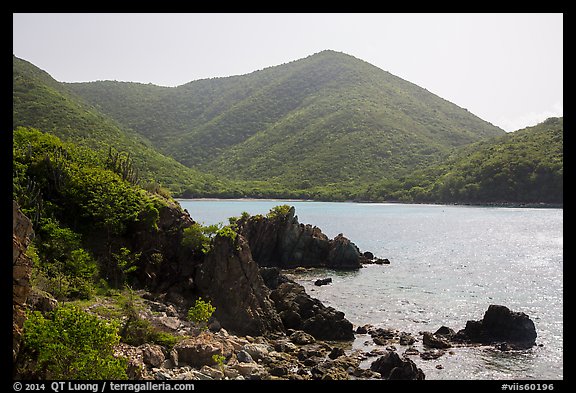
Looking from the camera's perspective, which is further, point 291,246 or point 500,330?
point 291,246

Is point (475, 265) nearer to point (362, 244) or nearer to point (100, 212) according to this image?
point (362, 244)

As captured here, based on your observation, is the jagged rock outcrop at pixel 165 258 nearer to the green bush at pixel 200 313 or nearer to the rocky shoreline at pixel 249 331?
the rocky shoreline at pixel 249 331

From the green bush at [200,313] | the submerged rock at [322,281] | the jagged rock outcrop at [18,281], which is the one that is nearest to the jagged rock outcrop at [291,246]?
the submerged rock at [322,281]

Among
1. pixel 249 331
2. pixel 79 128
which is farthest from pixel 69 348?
pixel 79 128

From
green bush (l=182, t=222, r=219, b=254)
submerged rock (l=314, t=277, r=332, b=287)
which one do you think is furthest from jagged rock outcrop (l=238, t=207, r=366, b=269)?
green bush (l=182, t=222, r=219, b=254)

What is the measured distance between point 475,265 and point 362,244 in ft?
67.1

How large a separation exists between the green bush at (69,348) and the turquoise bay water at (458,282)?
49.6 feet

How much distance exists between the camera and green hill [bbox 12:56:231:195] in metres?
102

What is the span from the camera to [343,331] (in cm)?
2858

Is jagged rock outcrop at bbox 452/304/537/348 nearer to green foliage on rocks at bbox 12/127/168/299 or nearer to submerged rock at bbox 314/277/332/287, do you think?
submerged rock at bbox 314/277/332/287

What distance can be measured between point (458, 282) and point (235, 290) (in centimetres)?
2784

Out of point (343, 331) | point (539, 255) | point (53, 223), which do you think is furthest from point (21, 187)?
point (539, 255)

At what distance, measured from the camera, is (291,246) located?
58125 mm

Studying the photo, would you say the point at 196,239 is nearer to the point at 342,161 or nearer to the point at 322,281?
the point at 322,281
